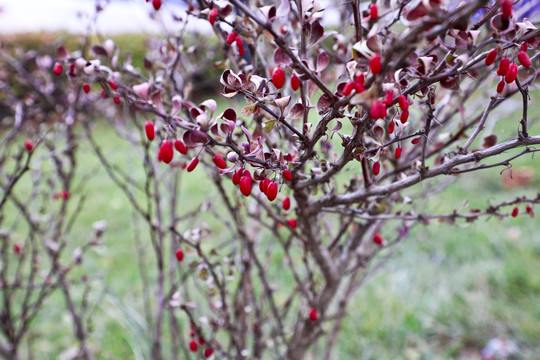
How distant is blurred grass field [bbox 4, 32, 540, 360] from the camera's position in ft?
7.50

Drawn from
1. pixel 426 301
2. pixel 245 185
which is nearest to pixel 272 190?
pixel 245 185

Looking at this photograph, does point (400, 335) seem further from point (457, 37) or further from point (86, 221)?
point (86, 221)

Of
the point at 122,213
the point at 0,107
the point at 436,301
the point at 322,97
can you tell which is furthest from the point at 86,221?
the point at 0,107

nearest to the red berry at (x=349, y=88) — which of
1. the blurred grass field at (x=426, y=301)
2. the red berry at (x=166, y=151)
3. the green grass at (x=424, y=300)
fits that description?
the red berry at (x=166, y=151)

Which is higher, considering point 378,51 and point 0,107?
point 0,107

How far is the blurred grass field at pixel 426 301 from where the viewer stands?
229 cm

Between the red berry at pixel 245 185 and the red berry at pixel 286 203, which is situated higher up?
the red berry at pixel 286 203

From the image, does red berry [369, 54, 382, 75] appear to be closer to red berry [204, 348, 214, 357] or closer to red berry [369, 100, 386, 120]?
red berry [369, 100, 386, 120]

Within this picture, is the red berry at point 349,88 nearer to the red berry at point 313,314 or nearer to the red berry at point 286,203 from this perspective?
the red berry at point 286,203

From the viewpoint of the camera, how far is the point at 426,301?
259 cm

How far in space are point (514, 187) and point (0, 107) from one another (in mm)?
8912

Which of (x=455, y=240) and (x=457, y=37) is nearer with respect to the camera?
(x=457, y=37)

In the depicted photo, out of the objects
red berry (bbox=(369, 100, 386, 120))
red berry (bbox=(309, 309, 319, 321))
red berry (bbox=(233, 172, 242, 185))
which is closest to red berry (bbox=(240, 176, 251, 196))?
red berry (bbox=(233, 172, 242, 185))

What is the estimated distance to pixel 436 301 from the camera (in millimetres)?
2576
